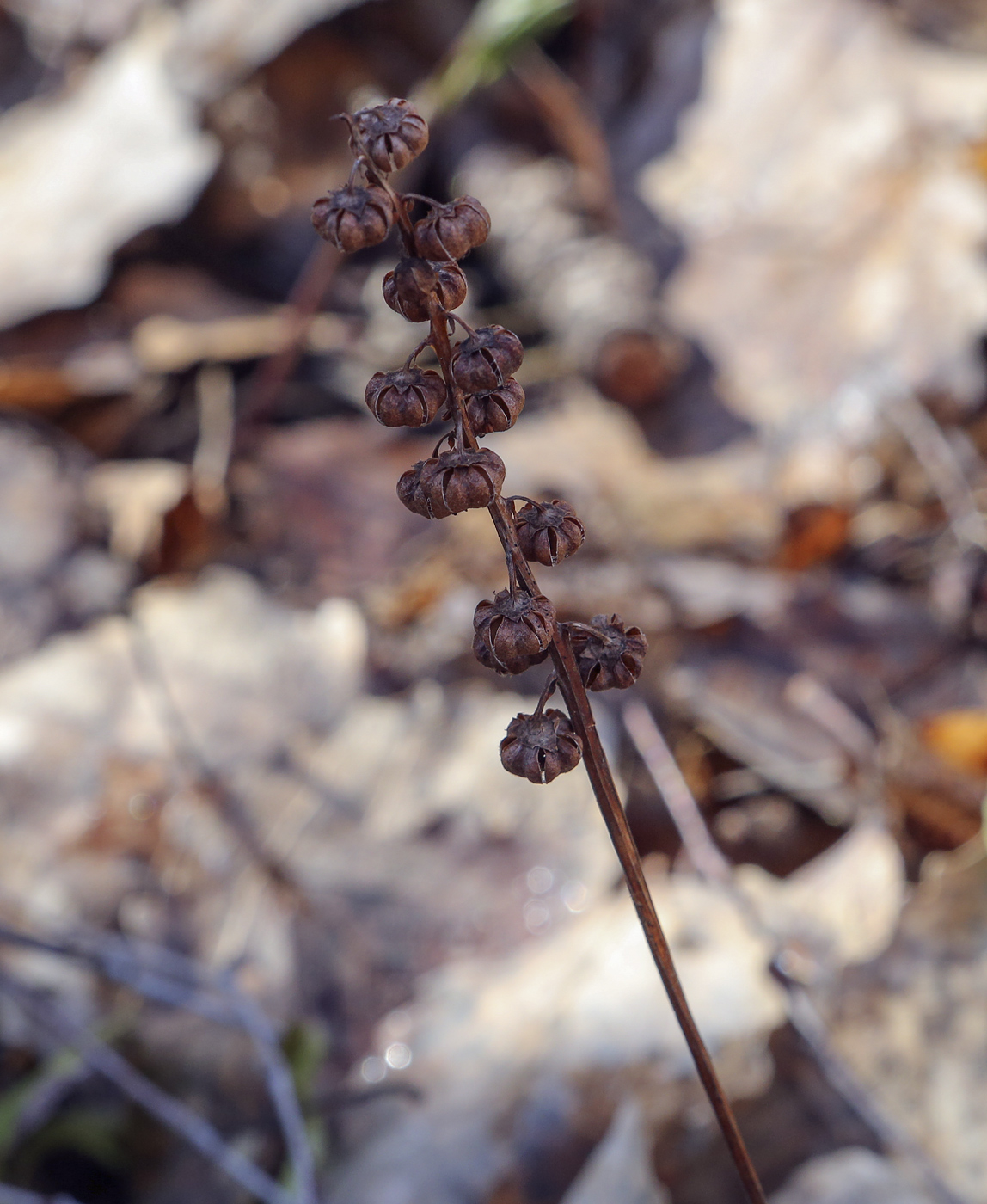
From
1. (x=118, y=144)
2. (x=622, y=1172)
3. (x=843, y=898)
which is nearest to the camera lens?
(x=622, y=1172)

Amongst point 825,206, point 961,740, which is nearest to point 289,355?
point 825,206

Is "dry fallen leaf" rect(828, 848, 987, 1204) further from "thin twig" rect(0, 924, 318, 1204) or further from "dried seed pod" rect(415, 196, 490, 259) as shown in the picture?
"dried seed pod" rect(415, 196, 490, 259)

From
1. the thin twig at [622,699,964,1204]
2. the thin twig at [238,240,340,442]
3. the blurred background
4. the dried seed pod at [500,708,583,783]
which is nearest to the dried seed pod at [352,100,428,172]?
the dried seed pod at [500,708,583,783]

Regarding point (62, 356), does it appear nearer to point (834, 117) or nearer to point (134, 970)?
point (134, 970)

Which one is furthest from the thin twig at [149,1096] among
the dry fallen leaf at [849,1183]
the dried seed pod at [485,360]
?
the dried seed pod at [485,360]

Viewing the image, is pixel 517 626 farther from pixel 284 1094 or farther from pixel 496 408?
pixel 284 1094

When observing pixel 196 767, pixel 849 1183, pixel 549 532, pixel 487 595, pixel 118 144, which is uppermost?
pixel 118 144

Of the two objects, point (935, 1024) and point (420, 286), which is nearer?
point (420, 286)
